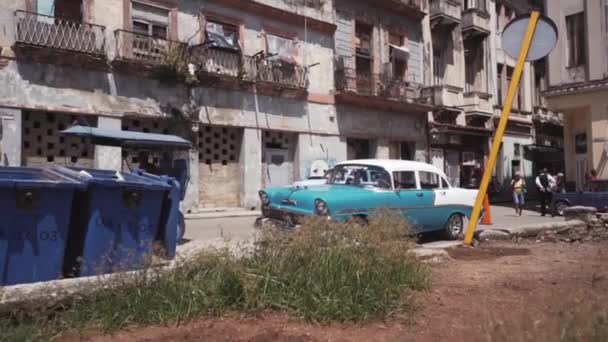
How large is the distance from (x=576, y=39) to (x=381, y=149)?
10.1 metres

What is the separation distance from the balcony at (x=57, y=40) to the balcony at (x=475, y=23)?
21.3m

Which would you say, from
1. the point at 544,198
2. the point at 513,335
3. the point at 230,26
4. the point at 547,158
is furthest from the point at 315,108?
the point at 547,158

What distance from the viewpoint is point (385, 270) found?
4.83 m

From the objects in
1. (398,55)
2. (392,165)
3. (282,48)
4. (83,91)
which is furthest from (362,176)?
(398,55)

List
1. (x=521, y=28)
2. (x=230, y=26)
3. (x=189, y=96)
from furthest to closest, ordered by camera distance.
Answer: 1. (x=230, y=26)
2. (x=189, y=96)
3. (x=521, y=28)

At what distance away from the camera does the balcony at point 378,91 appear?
829 inches

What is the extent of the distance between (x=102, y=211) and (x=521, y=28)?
6593 millimetres

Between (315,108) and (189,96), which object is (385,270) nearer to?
(189,96)

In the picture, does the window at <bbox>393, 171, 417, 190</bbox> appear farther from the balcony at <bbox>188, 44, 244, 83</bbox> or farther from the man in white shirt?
the man in white shirt

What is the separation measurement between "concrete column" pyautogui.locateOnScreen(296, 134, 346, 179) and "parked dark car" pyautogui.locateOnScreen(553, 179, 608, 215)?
8.78 meters

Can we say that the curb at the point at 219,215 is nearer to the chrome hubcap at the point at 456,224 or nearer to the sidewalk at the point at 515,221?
the sidewalk at the point at 515,221

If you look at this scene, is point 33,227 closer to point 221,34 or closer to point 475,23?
point 221,34

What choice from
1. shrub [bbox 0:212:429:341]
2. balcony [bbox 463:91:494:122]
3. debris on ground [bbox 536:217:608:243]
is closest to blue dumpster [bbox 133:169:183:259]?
shrub [bbox 0:212:429:341]

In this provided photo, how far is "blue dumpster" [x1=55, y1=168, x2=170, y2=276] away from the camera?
17.1 feet
